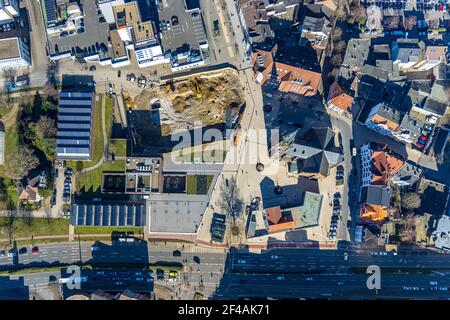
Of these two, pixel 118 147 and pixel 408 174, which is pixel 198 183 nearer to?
pixel 118 147

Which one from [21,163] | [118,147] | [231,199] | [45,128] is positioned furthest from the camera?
[231,199]

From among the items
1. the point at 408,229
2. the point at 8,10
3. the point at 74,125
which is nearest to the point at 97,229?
the point at 74,125

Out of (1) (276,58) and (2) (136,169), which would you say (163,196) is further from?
(1) (276,58)

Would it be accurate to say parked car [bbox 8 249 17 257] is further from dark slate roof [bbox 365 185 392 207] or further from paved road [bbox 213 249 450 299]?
dark slate roof [bbox 365 185 392 207]

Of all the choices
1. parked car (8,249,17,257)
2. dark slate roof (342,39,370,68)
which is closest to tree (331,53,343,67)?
dark slate roof (342,39,370,68)

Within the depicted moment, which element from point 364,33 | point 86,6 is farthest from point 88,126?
point 364,33

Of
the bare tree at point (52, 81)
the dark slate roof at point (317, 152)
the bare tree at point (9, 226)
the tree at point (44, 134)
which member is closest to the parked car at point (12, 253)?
the bare tree at point (9, 226)

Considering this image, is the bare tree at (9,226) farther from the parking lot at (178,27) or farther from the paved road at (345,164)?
the paved road at (345,164)
